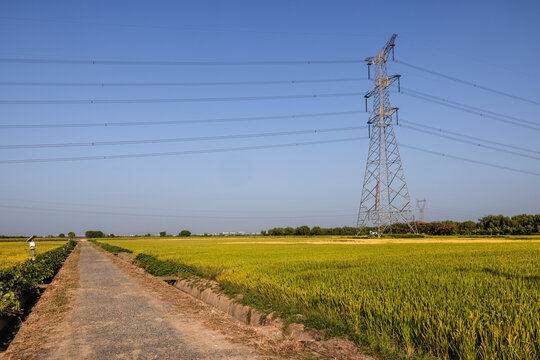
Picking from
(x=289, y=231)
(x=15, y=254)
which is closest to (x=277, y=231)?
(x=289, y=231)

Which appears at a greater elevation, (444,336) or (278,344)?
(444,336)

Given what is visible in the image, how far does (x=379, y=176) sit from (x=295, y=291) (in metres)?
48.6

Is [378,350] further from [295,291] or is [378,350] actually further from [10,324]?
[10,324]

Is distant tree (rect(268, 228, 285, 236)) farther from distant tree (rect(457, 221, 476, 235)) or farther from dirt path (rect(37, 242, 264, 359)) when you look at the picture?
dirt path (rect(37, 242, 264, 359))

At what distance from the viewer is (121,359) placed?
5.63 meters

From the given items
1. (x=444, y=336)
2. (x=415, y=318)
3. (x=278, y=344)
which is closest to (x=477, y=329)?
(x=444, y=336)

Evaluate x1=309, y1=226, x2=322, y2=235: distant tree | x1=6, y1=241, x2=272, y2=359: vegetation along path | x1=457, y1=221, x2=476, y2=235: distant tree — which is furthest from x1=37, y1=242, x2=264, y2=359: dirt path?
x1=309, y1=226, x2=322, y2=235: distant tree

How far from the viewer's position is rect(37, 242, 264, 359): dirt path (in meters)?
5.91

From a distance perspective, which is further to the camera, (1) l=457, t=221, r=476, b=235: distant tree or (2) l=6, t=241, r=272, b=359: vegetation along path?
(1) l=457, t=221, r=476, b=235: distant tree

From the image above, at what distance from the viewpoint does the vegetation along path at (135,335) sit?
233 inches

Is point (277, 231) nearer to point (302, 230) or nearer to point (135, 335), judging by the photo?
point (302, 230)

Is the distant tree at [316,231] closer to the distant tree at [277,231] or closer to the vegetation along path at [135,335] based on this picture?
the distant tree at [277,231]

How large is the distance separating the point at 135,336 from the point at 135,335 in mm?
85

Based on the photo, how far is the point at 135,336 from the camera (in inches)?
274
